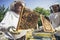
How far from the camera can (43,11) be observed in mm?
2936

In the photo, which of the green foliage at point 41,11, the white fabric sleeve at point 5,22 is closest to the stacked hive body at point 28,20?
the green foliage at point 41,11

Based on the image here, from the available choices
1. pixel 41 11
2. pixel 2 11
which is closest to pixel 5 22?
pixel 2 11

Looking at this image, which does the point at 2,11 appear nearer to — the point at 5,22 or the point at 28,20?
the point at 5,22

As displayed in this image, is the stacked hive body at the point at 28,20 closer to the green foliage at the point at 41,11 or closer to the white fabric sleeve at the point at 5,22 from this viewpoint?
the green foliage at the point at 41,11

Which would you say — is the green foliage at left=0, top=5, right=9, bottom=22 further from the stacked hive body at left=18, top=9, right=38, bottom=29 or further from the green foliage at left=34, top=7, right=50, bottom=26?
the green foliage at left=34, top=7, right=50, bottom=26

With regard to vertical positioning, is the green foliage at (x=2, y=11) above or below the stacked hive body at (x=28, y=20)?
above

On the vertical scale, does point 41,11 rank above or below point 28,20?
above

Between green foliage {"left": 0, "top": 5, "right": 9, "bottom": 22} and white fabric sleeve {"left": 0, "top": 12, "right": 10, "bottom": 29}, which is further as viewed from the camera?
green foliage {"left": 0, "top": 5, "right": 9, "bottom": 22}

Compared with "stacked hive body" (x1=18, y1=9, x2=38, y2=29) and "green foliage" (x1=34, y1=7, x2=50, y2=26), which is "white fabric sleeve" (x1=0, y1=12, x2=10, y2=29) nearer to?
"stacked hive body" (x1=18, y1=9, x2=38, y2=29)

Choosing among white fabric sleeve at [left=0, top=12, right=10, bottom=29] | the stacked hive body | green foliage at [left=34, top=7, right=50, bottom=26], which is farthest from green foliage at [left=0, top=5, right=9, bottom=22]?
green foliage at [left=34, top=7, right=50, bottom=26]

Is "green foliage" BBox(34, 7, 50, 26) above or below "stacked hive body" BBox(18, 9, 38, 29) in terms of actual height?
above

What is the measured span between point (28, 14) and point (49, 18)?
0.26 meters

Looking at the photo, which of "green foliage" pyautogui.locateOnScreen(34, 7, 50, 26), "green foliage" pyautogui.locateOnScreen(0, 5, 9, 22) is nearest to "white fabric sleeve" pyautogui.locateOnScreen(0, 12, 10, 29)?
"green foliage" pyautogui.locateOnScreen(0, 5, 9, 22)

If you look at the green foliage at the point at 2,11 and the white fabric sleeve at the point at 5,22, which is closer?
the white fabric sleeve at the point at 5,22
